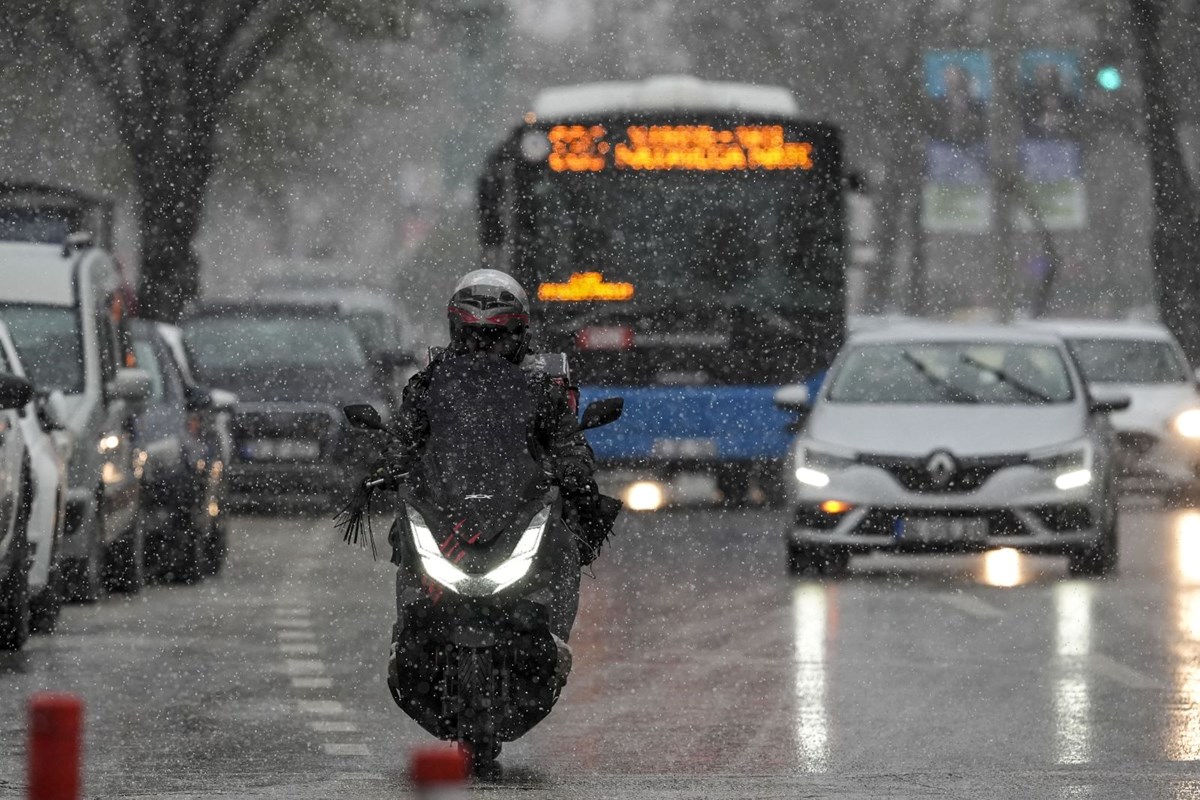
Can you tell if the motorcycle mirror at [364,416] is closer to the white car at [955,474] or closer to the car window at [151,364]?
the white car at [955,474]

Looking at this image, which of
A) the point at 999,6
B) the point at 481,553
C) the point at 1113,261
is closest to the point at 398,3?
the point at 999,6

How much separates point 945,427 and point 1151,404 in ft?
30.9

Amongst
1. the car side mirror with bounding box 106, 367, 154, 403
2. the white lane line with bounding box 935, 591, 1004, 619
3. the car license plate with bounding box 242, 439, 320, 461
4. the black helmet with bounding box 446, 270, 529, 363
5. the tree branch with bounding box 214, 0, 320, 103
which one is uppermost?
the tree branch with bounding box 214, 0, 320, 103

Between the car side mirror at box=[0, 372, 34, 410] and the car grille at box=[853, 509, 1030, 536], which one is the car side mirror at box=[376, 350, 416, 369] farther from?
the car side mirror at box=[0, 372, 34, 410]

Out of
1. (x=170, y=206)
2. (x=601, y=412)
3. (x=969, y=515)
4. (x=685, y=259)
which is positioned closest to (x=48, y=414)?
(x=969, y=515)

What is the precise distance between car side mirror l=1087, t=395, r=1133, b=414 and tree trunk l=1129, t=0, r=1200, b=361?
59.4ft

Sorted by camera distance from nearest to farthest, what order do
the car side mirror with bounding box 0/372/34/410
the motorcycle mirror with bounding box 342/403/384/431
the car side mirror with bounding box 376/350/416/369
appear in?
the motorcycle mirror with bounding box 342/403/384/431
the car side mirror with bounding box 0/372/34/410
the car side mirror with bounding box 376/350/416/369

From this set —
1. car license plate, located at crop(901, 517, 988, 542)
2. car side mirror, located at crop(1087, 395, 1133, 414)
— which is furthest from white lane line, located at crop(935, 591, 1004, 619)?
car side mirror, located at crop(1087, 395, 1133, 414)

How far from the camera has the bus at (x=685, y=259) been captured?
2736 cm

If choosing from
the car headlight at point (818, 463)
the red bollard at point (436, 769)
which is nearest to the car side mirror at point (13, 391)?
the car headlight at point (818, 463)

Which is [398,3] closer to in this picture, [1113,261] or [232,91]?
[232,91]

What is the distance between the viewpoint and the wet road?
10.3 m

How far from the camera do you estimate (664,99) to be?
91.6 ft

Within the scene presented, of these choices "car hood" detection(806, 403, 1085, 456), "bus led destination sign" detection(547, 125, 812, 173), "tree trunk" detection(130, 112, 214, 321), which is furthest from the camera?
"tree trunk" detection(130, 112, 214, 321)
